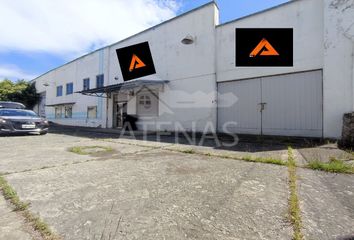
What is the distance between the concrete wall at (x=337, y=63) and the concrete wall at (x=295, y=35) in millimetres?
427

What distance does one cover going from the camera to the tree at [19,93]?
88.1ft

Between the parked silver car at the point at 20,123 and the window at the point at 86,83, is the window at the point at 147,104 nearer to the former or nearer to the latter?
the parked silver car at the point at 20,123

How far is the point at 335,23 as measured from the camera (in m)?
7.54

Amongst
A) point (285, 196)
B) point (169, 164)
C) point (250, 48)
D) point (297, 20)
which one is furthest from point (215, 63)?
point (285, 196)

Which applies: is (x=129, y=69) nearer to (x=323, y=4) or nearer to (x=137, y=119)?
Result: (x=137, y=119)

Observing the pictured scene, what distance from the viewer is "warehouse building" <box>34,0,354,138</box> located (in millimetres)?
7664

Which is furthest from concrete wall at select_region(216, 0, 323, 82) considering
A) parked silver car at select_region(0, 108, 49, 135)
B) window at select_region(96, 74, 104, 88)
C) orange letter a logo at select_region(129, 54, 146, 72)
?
window at select_region(96, 74, 104, 88)

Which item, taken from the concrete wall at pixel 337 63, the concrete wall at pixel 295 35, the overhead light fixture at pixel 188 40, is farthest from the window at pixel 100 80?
the concrete wall at pixel 337 63

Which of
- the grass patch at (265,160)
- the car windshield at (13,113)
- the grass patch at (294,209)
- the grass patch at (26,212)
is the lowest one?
the grass patch at (26,212)

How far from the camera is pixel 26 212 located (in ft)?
7.20

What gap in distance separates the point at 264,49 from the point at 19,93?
29219 mm

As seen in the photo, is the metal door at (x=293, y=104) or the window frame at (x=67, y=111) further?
the window frame at (x=67, y=111)

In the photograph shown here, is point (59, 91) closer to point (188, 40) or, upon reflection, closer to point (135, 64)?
point (135, 64)

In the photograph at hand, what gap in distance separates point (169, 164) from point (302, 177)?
7.26 ft
